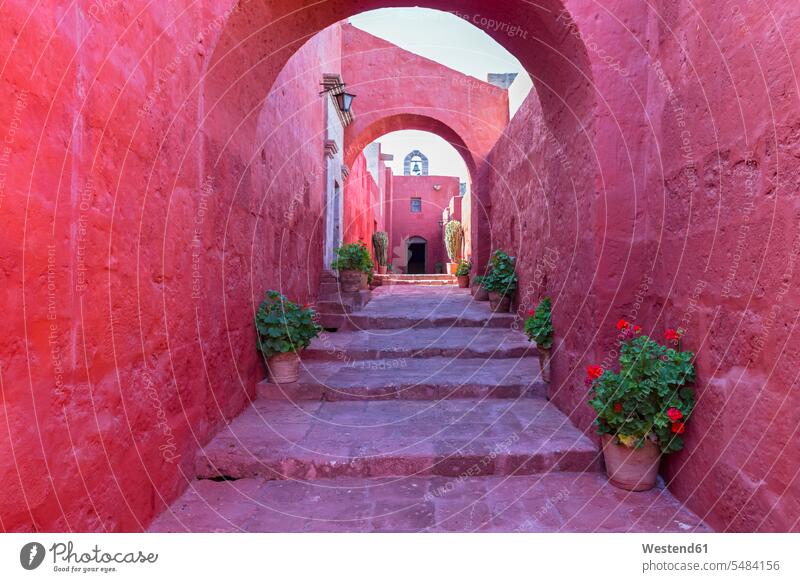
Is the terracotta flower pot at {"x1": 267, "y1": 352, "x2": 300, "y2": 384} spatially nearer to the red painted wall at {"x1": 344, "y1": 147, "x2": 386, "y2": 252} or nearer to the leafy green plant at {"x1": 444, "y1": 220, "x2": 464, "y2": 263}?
the red painted wall at {"x1": 344, "y1": 147, "x2": 386, "y2": 252}

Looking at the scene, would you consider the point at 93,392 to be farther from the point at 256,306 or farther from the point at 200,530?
the point at 256,306

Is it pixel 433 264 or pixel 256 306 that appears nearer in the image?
pixel 256 306

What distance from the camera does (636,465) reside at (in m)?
2.48

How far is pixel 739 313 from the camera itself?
2062 millimetres

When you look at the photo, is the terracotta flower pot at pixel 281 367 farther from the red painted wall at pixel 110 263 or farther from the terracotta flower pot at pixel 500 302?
the terracotta flower pot at pixel 500 302

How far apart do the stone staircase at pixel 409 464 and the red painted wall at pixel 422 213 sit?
22.7m

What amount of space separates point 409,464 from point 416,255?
2608 centimetres

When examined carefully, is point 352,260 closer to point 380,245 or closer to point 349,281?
point 349,281

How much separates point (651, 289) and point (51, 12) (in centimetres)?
309

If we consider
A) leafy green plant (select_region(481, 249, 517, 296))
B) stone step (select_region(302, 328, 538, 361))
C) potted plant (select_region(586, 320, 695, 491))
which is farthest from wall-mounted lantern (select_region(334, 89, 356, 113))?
potted plant (select_region(586, 320, 695, 491))

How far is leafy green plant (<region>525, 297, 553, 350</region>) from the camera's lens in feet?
12.1

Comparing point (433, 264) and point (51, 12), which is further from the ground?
point (51, 12)

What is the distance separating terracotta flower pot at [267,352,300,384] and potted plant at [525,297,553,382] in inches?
76.8

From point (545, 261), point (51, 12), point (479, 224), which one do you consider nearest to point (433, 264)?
point (479, 224)
